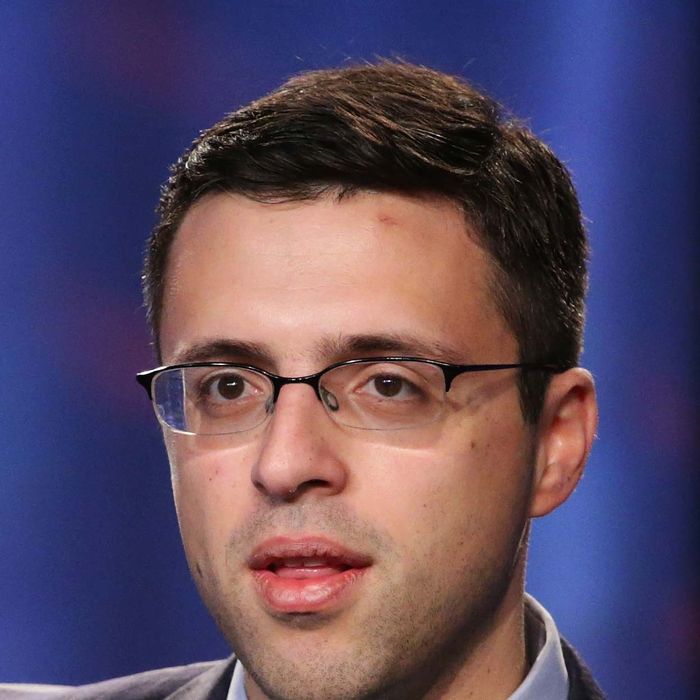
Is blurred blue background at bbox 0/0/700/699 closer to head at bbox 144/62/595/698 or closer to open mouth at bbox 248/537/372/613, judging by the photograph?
head at bbox 144/62/595/698

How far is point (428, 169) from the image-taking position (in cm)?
171

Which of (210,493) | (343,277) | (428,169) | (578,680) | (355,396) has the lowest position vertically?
(578,680)

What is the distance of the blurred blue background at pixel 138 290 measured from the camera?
2.24 m

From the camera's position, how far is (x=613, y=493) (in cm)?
226

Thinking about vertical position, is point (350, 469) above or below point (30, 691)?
above

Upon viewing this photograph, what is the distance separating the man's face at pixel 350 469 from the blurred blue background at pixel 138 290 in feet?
1.80

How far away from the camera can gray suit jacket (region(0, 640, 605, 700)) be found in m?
2.05

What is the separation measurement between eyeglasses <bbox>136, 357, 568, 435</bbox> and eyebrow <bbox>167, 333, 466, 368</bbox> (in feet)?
0.04

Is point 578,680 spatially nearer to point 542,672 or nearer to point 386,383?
point 542,672

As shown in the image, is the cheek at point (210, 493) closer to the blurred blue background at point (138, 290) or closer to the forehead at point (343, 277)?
the forehead at point (343, 277)

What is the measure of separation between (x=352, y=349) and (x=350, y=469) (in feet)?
0.53

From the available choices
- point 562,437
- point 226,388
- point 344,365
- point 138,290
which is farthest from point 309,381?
point 138,290

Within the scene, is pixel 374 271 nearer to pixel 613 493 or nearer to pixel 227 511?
pixel 227 511

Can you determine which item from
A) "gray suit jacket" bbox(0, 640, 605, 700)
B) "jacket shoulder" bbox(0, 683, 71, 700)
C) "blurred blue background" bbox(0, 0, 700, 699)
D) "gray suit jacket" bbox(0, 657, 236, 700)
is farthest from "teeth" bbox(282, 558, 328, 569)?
"jacket shoulder" bbox(0, 683, 71, 700)
